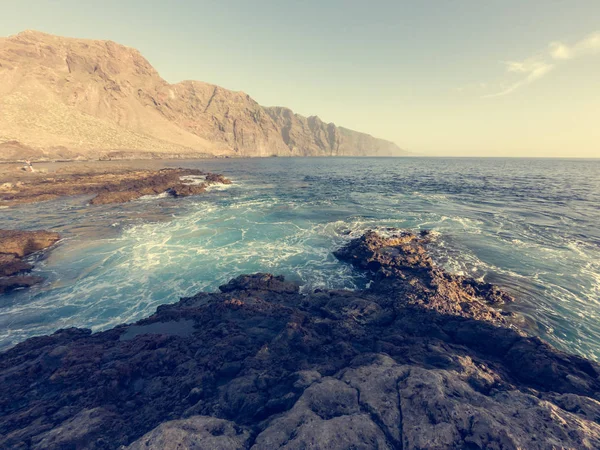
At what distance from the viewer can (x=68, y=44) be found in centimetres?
15725

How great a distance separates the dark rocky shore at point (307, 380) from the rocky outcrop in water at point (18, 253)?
896cm

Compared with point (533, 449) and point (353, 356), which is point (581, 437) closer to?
point (533, 449)

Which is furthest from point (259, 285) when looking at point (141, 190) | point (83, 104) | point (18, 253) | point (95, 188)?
point (83, 104)

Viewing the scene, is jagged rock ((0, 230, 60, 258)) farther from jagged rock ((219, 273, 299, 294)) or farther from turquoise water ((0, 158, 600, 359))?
jagged rock ((219, 273, 299, 294))

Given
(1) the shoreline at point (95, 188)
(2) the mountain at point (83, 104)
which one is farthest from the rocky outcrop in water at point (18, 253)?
(2) the mountain at point (83, 104)

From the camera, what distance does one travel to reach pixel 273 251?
24.1 metres

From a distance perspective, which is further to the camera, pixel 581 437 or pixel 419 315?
pixel 419 315

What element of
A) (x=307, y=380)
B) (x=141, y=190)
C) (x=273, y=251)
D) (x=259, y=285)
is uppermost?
(x=307, y=380)

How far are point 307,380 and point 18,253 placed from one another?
29005mm

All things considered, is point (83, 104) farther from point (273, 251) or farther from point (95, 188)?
point (273, 251)

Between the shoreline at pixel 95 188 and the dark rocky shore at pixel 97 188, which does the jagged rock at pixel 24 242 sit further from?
the shoreline at pixel 95 188

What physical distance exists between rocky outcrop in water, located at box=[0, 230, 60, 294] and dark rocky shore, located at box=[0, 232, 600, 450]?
8.96 m

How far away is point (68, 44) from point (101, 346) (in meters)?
238

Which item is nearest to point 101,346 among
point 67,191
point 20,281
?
point 20,281
